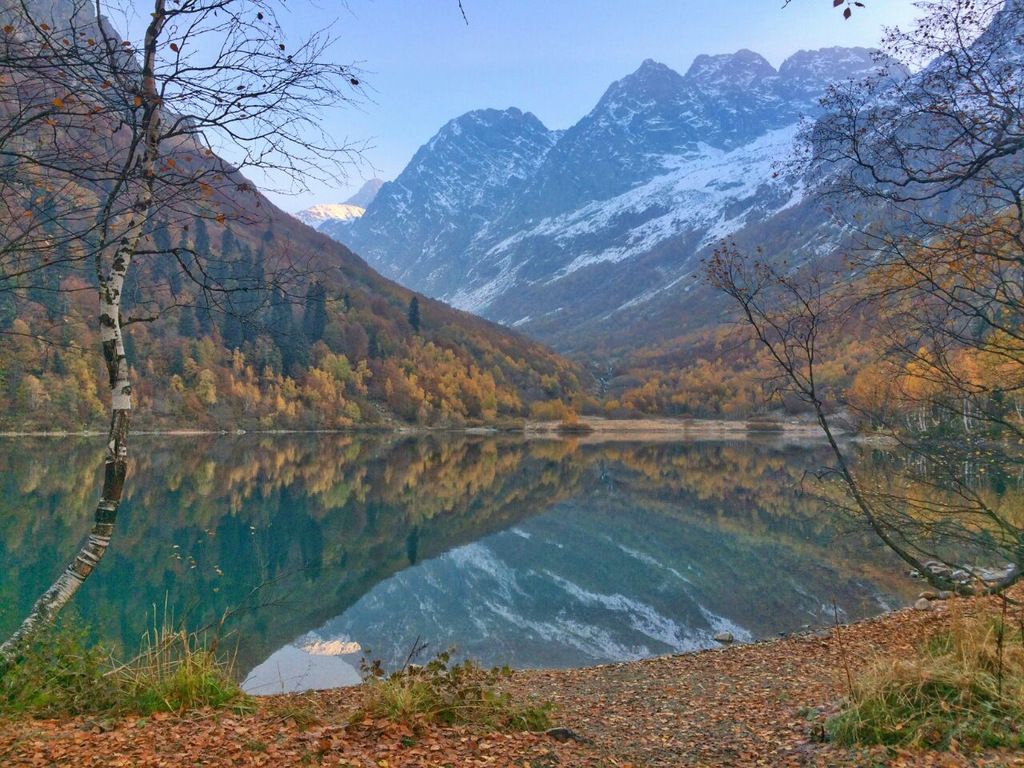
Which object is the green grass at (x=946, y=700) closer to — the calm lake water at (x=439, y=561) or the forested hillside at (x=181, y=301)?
the calm lake water at (x=439, y=561)

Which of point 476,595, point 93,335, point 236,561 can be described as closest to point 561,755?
point 476,595

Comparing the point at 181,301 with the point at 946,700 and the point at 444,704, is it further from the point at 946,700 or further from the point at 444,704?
the point at 946,700

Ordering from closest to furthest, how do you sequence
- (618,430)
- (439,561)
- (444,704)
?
(444,704), (439,561), (618,430)

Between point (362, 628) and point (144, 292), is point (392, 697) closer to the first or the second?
point (144, 292)

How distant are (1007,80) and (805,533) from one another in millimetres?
24870

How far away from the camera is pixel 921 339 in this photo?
6625 mm

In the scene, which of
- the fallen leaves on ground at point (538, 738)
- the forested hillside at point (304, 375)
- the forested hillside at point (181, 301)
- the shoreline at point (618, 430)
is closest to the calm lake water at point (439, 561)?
the fallen leaves on ground at point (538, 738)

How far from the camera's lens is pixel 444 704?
19.5ft

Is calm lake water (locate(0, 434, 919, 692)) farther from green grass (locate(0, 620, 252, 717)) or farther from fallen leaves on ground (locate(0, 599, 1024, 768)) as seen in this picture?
fallen leaves on ground (locate(0, 599, 1024, 768))

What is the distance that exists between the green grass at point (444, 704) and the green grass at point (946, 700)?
2648 mm

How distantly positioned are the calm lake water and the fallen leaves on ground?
194cm

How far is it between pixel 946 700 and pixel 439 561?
20.3 meters

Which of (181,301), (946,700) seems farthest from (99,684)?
(946,700)

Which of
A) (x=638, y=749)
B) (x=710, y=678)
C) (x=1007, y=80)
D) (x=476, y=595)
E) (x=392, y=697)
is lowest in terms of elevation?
(x=476, y=595)
